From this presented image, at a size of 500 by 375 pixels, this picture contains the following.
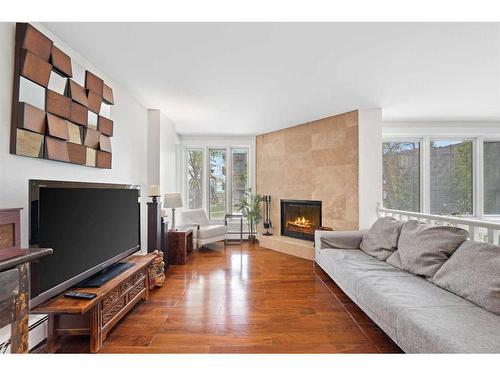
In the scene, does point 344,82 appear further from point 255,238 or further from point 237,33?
point 255,238

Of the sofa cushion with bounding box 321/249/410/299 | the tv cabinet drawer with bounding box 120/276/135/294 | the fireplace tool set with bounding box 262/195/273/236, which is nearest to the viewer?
the tv cabinet drawer with bounding box 120/276/135/294

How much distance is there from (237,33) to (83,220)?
181 cm

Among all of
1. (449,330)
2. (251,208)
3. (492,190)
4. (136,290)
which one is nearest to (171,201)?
(136,290)

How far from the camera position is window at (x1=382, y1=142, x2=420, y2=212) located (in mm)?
4383

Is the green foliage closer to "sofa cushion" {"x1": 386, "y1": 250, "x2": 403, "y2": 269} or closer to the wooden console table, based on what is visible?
the wooden console table

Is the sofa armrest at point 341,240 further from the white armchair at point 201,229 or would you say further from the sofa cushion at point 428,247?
the white armchair at point 201,229

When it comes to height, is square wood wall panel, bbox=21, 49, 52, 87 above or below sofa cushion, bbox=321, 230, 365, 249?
above

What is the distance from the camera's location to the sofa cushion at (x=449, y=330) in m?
1.12

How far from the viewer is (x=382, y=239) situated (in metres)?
2.69

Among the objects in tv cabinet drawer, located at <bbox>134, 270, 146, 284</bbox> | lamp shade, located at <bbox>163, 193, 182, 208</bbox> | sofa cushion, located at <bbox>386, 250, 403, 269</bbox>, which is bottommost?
tv cabinet drawer, located at <bbox>134, 270, 146, 284</bbox>

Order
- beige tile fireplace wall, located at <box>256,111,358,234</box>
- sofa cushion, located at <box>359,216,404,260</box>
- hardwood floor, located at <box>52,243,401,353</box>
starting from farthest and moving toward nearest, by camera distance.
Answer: beige tile fireplace wall, located at <box>256,111,358,234</box>, sofa cushion, located at <box>359,216,404,260</box>, hardwood floor, located at <box>52,243,401,353</box>

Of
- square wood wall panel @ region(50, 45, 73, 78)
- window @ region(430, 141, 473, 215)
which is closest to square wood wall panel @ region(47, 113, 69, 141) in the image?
square wood wall panel @ region(50, 45, 73, 78)

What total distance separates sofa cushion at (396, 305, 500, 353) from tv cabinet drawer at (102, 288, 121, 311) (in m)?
1.98
